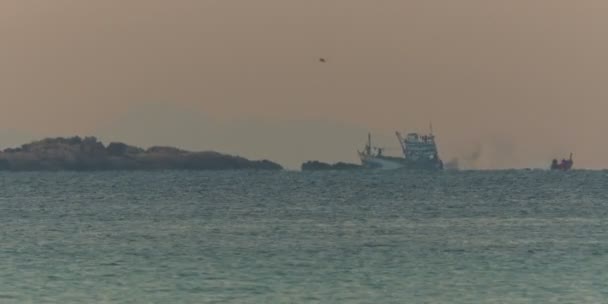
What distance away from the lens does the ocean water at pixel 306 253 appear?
57.8 m

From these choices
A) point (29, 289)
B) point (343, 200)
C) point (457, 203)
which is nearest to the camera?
point (29, 289)

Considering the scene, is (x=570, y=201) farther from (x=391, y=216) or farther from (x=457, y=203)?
(x=391, y=216)

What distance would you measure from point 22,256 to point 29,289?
16.2 m

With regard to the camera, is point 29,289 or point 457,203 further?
point 457,203

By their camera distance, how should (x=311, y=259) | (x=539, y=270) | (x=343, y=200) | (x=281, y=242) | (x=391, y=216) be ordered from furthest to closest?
(x=343, y=200) → (x=391, y=216) → (x=281, y=242) → (x=311, y=259) → (x=539, y=270)

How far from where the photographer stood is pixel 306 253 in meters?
75.8

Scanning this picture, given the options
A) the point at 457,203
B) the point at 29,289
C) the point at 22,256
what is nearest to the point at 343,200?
the point at 457,203

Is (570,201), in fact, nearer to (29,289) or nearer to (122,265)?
(122,265)

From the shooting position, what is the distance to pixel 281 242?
83.5 m

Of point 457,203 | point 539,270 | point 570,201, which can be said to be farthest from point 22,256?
point 570,201

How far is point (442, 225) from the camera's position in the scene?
10131 cm

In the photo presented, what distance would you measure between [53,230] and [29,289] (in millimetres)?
39496

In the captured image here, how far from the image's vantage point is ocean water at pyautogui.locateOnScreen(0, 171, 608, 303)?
57.8m

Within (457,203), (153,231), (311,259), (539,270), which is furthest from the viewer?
(457,203)
